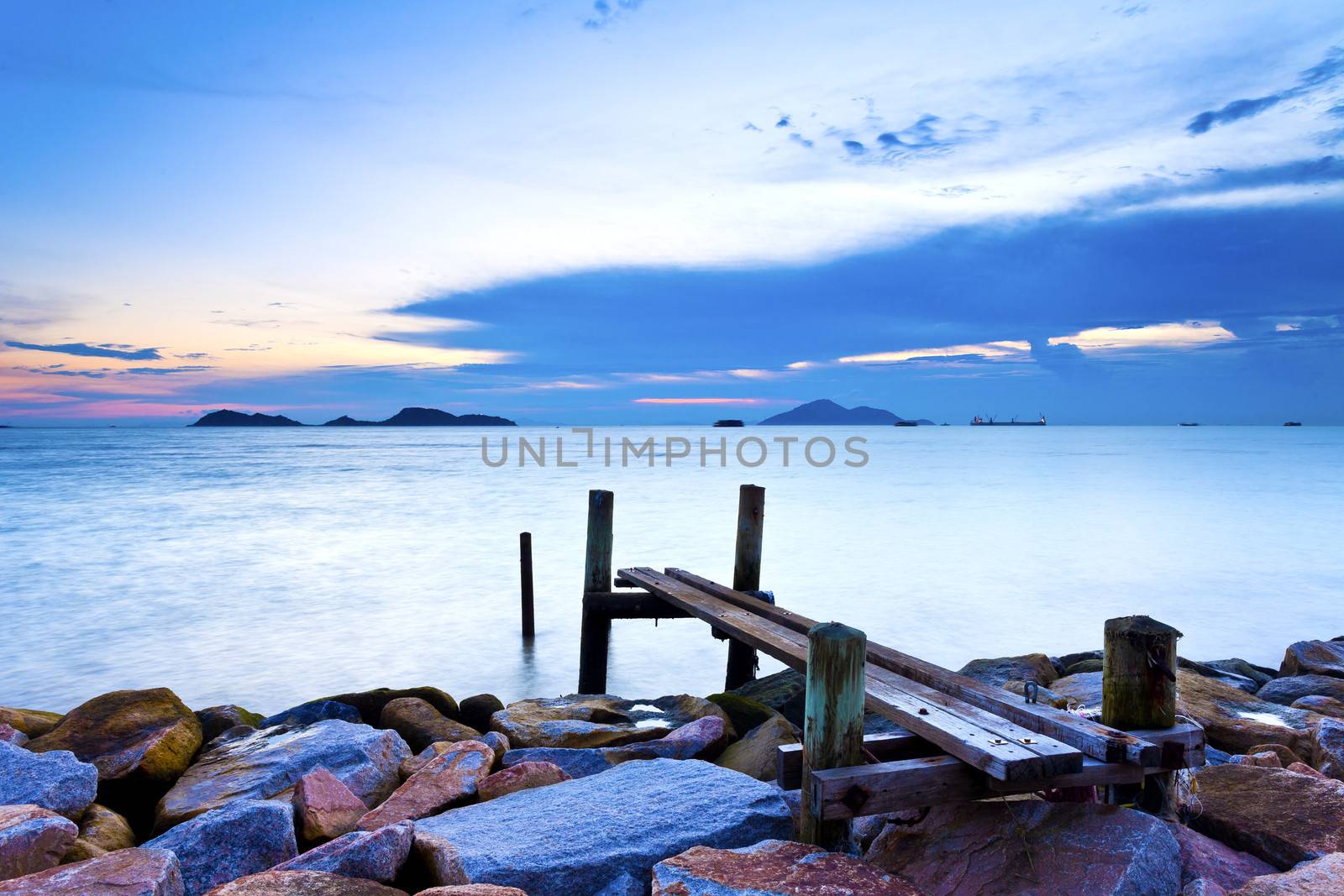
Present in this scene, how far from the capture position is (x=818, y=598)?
54.2 ft

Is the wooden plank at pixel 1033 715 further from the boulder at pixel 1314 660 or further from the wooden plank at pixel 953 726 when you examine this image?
the boulder at pixel 1314 660

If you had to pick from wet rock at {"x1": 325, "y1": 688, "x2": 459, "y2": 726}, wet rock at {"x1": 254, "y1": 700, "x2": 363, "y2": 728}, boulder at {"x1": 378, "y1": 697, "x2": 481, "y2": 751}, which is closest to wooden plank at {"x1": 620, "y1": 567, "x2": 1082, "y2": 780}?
boulder at {"x1": 378, "y1": 697, "x2": 481, "y2": 751}

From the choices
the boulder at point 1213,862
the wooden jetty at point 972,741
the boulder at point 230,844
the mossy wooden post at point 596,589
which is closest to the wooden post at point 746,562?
the mossy wooden post at point 596,589

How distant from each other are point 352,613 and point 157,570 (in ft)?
22.1

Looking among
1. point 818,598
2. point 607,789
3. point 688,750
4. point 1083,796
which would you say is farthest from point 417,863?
point 818,598

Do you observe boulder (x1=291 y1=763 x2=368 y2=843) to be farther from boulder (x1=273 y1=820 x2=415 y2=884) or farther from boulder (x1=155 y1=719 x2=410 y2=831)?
boulder (x1=273 y1=820 x2=415 y2=884)

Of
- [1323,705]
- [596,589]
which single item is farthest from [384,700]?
[1323,705]

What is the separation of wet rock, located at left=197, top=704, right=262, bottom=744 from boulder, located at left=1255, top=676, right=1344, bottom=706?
8.89m

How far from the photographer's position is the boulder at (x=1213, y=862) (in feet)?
12.6

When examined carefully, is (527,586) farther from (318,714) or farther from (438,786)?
(438,786)

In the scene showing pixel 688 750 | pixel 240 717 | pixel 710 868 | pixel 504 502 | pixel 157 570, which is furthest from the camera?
pixel 504 502

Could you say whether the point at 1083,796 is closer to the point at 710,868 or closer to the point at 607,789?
the point at 710,868

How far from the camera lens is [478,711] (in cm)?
772

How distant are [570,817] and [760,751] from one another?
156cm
